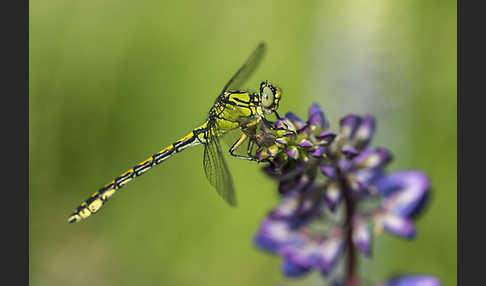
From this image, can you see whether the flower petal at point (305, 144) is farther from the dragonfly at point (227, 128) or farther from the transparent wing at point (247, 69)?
the transparent wing at point (247, 69)

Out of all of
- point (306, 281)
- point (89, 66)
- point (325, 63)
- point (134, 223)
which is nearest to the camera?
point (306, 281)

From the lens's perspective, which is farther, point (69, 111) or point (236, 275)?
point (69, 111)

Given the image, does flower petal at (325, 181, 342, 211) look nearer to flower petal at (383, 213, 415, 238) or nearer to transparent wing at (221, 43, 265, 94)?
flower petal at (383, 213, 415, 238)

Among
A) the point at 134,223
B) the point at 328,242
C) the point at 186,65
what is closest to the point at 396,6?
the point at 186,65

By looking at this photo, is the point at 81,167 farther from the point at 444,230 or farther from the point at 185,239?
the point at 444,230

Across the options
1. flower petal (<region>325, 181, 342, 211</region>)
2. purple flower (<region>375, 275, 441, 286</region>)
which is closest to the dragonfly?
flower petal (<region>325, 181, 342, 211</region>)

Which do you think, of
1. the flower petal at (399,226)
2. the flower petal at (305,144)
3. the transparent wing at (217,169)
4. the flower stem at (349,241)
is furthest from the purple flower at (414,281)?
the flower petal at (305,144)
